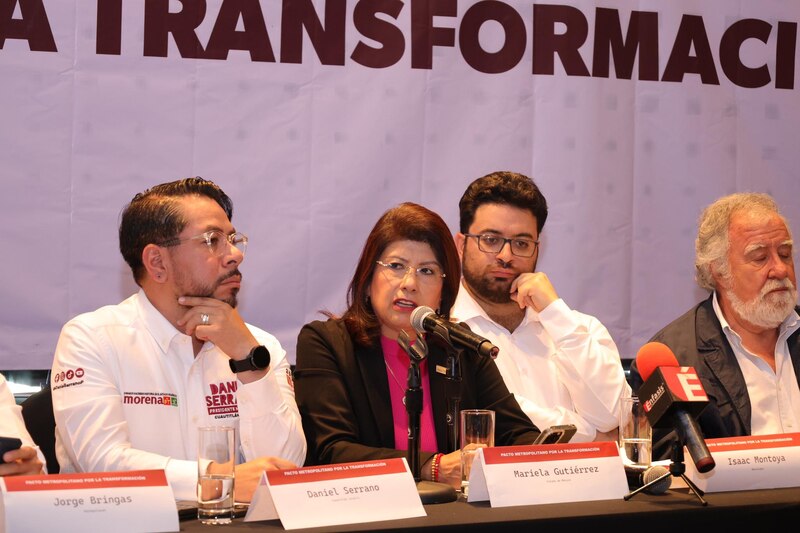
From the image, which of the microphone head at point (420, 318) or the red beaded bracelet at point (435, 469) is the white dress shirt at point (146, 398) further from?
the microphone head at point (420, 318)

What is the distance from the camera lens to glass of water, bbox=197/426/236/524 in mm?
2053

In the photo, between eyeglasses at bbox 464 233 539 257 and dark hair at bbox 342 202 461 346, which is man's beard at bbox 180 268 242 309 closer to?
dark hair at bbox 342 202 461 346

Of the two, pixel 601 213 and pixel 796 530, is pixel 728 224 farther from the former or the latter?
pixel 796 530

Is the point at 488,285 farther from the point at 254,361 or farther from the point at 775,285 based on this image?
the point at 254,361

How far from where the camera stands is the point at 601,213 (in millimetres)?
4195

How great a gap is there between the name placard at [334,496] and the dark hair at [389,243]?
108cm

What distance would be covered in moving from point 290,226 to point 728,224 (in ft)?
5.74

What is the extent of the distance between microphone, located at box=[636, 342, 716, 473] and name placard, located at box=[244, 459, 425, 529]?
1.85ft

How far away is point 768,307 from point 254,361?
2.03 m

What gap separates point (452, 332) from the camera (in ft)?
7.63

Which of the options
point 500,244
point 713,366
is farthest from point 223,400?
point 713,366

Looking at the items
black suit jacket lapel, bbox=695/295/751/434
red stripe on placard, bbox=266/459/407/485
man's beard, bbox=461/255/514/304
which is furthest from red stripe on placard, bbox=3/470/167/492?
black suit jacket lapel, bbox=695/295/751/434

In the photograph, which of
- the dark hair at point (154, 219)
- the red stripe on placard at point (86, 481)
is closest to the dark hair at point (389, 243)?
the dark hair at point (154, 219)

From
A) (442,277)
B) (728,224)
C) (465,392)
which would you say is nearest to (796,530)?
(465,392)
